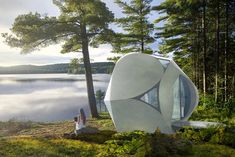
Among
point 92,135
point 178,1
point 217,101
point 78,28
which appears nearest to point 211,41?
point 178,1

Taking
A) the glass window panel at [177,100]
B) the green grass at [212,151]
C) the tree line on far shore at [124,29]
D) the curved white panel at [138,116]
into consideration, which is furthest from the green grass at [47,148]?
the tree line on far shore at [124,29]

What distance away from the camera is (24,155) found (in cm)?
1051

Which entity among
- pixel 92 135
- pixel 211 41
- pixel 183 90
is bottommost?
pixel 92 135

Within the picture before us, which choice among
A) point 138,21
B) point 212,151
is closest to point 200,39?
point 138,21

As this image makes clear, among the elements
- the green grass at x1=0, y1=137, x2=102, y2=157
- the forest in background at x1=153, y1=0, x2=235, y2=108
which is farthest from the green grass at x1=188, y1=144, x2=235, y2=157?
the forest in background at x1=153, y1=0, x2=235, y2=108

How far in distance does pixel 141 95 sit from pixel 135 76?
90 centimetres

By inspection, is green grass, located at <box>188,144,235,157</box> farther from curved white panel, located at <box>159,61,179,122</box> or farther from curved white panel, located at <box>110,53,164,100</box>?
curved white panel, located at <box>110,53,164,100</box>

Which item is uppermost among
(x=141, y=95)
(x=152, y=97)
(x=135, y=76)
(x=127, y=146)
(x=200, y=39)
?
(x=200, y=39)

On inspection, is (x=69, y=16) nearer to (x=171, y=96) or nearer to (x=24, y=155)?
(x=171, y=96)

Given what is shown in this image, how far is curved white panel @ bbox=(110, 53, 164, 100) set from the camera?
14289 mm

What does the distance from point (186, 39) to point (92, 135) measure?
64.8ft

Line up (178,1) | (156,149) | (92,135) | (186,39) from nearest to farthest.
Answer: (156,149) < (92,135) < (178,1) < (186,39)

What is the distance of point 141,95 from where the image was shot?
1420 cm

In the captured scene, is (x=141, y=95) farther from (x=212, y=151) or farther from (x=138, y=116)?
(x=212, y=151)
